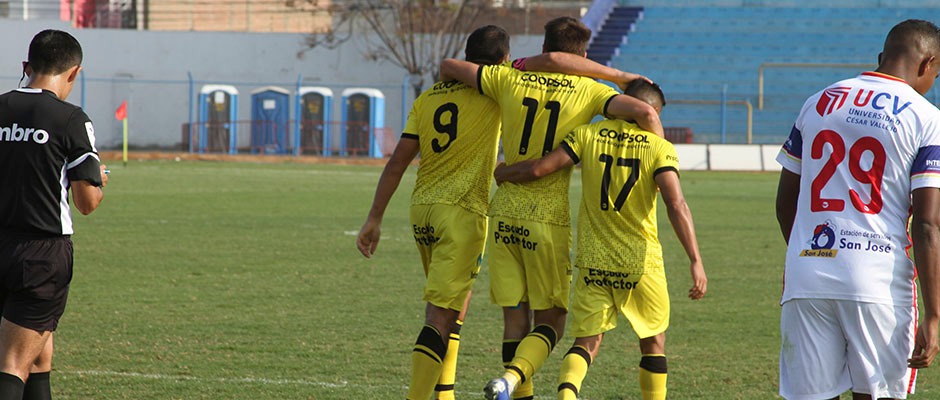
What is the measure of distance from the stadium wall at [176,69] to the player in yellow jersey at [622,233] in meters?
37.3

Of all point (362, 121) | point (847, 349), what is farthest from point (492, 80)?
point (362, 121)

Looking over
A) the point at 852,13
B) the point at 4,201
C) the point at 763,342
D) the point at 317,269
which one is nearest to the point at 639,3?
the point at 852,13

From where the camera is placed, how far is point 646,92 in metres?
5.54

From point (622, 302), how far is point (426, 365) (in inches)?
38.2

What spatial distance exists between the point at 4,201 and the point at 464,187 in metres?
2.08

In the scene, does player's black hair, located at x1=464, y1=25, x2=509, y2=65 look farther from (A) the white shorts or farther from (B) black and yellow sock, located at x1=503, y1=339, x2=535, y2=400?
(A) the white shorts

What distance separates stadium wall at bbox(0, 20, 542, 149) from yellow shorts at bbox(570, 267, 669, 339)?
123 ft

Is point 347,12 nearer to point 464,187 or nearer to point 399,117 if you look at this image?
point 399,117

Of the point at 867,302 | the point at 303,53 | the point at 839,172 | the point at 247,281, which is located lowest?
the point at 247,281

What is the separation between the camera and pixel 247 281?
1095 cm

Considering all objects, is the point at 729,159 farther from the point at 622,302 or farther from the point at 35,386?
the point at 35,386

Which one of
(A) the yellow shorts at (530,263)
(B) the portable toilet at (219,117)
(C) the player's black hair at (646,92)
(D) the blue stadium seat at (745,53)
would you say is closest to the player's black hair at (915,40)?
(C) the player's black hair at (646,92)

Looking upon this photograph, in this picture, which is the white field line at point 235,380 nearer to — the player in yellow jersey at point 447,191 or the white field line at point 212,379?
the white field line at point 212,379

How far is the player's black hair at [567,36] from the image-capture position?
561 centimetres
